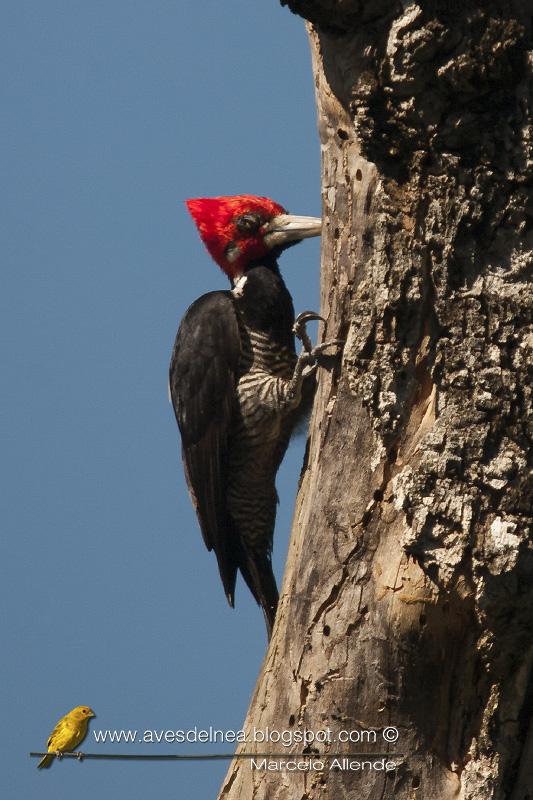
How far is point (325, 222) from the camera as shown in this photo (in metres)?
2.55

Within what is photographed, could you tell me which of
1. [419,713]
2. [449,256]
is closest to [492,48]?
[449,256]

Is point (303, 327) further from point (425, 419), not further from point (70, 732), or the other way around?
point (70, 732)

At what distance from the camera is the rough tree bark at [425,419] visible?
2.19m

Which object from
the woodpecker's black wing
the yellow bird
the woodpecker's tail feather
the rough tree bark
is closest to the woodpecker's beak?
the woodpecker's black wing

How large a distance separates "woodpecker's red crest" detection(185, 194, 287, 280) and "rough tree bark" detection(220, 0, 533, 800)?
1.61 m

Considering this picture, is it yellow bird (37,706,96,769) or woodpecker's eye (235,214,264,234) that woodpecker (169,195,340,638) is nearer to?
woodpecker's eye (235,214,264,234)

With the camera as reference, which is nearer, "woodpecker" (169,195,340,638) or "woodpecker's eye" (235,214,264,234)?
"woodpecker" (169,195,340,638)

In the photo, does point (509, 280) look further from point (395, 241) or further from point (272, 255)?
point (272, 255)

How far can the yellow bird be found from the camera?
8.64ft

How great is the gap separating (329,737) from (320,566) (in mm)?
444

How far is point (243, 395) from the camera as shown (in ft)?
12.8

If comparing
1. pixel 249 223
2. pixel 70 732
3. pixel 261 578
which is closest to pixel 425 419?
pixel 70 732

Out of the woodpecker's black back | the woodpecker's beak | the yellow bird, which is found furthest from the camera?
the woodpecker's beak

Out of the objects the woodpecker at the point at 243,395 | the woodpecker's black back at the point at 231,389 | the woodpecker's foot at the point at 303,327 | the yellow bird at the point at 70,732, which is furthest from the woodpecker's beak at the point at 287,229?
the yellow bird at the point at 70,732
